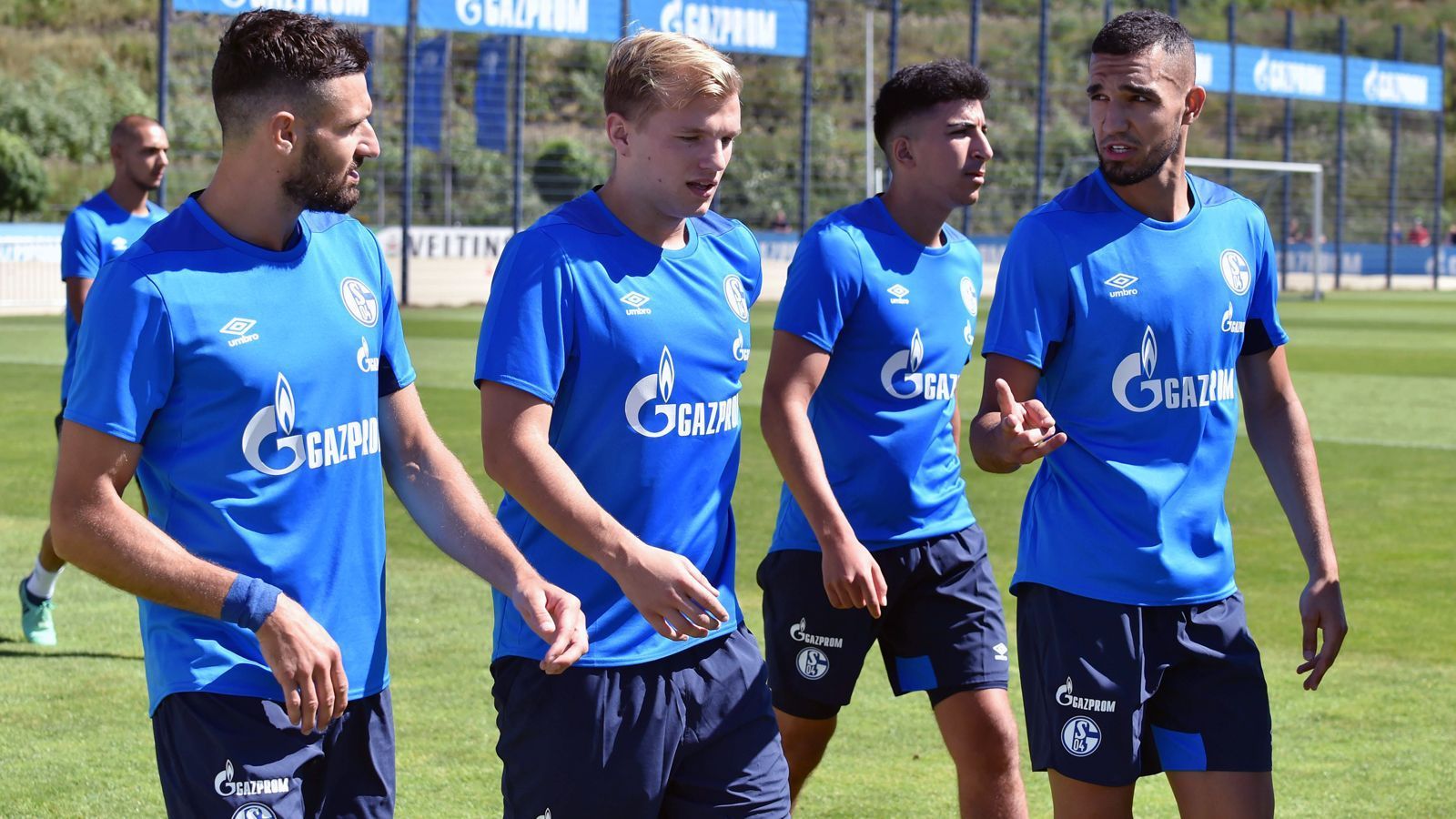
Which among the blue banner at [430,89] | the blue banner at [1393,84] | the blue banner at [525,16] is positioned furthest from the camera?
the blue banner at [1393,84]

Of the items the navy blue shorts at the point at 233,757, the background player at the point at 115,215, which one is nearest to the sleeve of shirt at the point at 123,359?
the navy blue shorts at the point at 233,757

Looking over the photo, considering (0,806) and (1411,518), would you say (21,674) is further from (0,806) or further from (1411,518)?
(1411,518)

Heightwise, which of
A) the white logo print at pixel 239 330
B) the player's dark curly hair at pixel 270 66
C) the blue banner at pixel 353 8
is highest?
the blue banner at pixel 353 8

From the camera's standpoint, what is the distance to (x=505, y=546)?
3.42 meters

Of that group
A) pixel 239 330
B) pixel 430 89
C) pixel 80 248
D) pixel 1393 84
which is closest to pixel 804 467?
pixel 239 330

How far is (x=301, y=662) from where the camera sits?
9.87ft

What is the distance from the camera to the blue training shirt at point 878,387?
5.03 meters

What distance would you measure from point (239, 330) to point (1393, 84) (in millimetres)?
52788

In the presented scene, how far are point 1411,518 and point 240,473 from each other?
9321 mm

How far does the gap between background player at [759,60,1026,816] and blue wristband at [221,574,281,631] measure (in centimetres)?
200

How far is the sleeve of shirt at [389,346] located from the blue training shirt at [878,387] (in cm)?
154

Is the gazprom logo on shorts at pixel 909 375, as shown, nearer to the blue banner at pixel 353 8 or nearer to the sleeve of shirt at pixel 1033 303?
the sleeve of shirt at pixel 1033 303

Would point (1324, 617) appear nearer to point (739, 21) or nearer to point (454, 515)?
point (454, 515)

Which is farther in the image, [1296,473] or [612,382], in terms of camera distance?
[1296,473]
